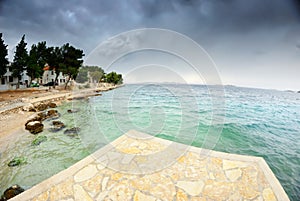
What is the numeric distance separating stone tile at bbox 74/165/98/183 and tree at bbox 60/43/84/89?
24329mm

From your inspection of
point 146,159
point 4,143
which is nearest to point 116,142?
point 146,159

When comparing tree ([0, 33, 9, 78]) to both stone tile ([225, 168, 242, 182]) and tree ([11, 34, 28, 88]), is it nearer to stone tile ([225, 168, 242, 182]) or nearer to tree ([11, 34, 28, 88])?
tree ([11, 34, 28, 88])

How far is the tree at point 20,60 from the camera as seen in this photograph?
21391 mm

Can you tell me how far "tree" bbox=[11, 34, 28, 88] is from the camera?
70.2 feet

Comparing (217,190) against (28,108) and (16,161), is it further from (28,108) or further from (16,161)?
(28,108)

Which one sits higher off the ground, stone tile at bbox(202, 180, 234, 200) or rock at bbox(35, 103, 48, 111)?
stone tile at bbox(202, 180, 234, 200)

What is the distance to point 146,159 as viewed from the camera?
127 inches

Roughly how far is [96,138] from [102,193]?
4487mm

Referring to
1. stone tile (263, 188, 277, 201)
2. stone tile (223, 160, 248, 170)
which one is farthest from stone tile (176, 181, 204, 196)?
stone tile (263, 188, 277, 201)

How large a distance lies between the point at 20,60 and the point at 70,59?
258 inches

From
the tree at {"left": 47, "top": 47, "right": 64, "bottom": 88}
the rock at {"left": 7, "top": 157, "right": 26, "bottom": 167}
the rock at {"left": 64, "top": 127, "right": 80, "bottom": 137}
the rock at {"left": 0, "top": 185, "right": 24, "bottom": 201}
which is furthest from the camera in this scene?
the tree at {"left": 47, "top": 47, "right": 64, "bottom": 88}

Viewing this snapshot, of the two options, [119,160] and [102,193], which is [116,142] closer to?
[119,160]

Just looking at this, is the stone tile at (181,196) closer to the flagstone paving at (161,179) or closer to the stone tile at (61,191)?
the flagstone paving at (161,179)

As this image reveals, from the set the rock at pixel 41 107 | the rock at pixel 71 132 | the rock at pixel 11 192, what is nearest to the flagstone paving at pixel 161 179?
the rock at pixel 11 192
